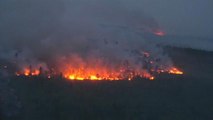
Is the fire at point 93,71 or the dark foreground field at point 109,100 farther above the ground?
the fire at point 93,71

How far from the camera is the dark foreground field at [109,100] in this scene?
55.4 meters

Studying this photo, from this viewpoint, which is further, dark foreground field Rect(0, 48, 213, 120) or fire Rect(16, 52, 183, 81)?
fire Rect(16, 52, 183, 81)

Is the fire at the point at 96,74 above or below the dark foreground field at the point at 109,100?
above

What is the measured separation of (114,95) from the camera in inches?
2648

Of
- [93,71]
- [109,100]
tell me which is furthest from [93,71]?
[109,100]

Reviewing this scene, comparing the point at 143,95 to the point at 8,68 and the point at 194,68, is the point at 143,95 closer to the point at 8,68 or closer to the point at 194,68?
the point at 8,68

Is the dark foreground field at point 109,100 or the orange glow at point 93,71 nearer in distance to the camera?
the dark foreground field at point 109,100

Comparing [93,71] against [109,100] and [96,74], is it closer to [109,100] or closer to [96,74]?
[96,74]

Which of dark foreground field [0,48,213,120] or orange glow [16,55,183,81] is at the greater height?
orange glow [16,55,183,81]

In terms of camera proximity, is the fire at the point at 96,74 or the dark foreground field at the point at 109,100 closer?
the dark foreground field at the point at 109,100

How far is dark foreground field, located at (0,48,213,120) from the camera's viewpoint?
182 feet

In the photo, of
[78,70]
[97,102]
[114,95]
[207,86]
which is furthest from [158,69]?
[97,102]

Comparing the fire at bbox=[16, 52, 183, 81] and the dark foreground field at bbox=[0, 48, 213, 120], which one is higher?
the fire at bbox=[16, 52, 183, 81]

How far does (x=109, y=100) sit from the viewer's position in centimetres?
6338
